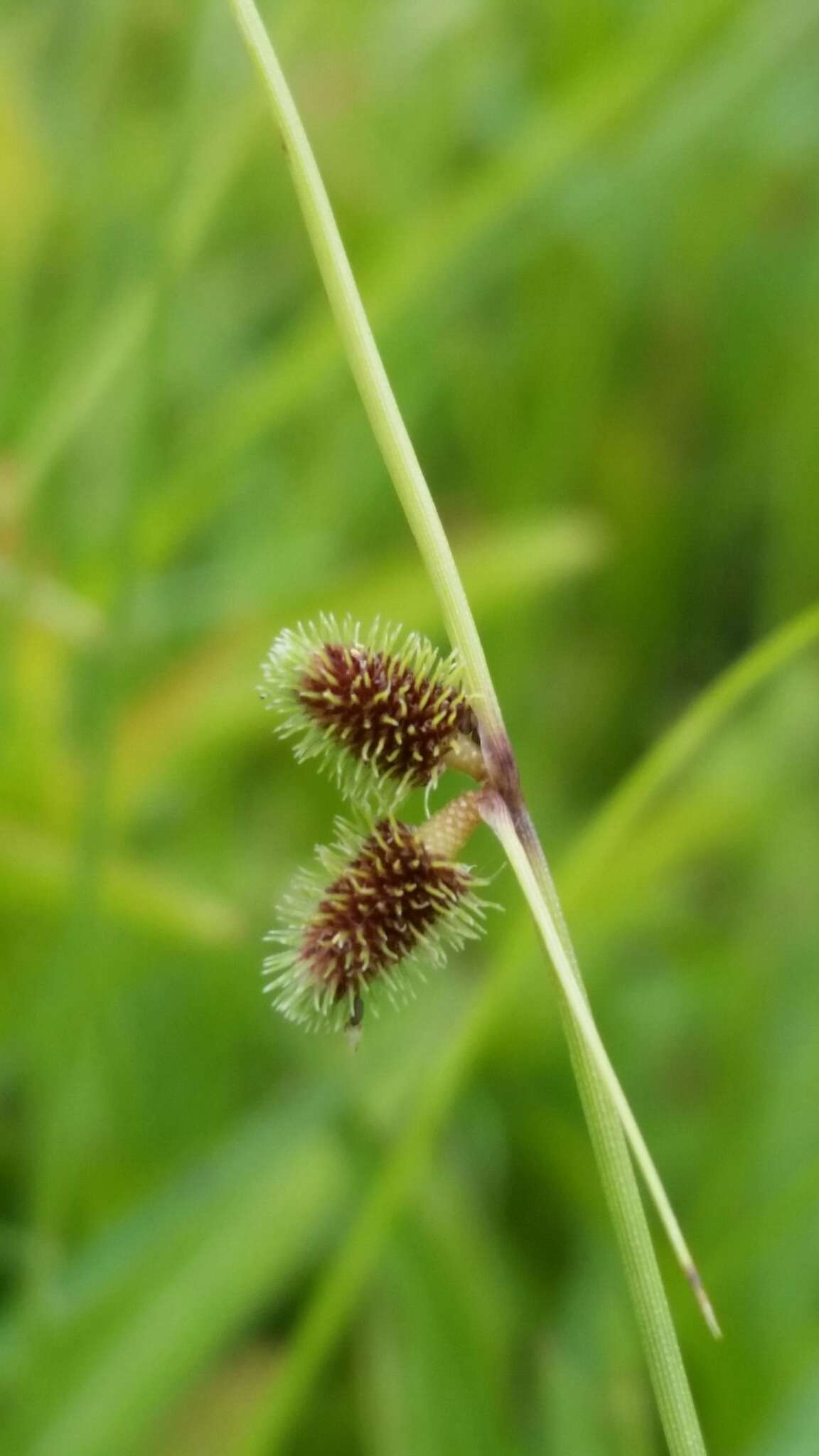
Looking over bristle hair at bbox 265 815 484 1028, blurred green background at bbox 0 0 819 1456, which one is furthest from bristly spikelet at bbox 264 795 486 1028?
blurred green background at bbox 0 0 819 1456

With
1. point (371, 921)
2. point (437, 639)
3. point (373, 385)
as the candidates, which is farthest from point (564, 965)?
point (437, 639)

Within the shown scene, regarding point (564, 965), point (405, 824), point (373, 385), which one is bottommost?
point (564, 965)

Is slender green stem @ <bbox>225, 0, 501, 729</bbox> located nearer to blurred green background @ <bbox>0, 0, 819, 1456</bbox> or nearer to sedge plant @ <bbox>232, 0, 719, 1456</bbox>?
sedge plant @ <bbox>232, 0, 719, 1456</bbox>

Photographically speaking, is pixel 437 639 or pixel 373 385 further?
pixel 437 639

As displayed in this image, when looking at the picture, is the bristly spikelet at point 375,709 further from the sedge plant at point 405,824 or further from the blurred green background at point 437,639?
the blurred green background at point 437,639

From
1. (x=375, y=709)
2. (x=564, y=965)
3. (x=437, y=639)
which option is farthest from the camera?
(x=437, y=639)

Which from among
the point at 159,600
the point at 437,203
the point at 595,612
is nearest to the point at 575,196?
the point at 437,203

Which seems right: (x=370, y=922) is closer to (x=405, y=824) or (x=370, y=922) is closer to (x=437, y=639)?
(x=405, y=824)

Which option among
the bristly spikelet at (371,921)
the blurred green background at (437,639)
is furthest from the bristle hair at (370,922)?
the blurred green background at (437,639)
